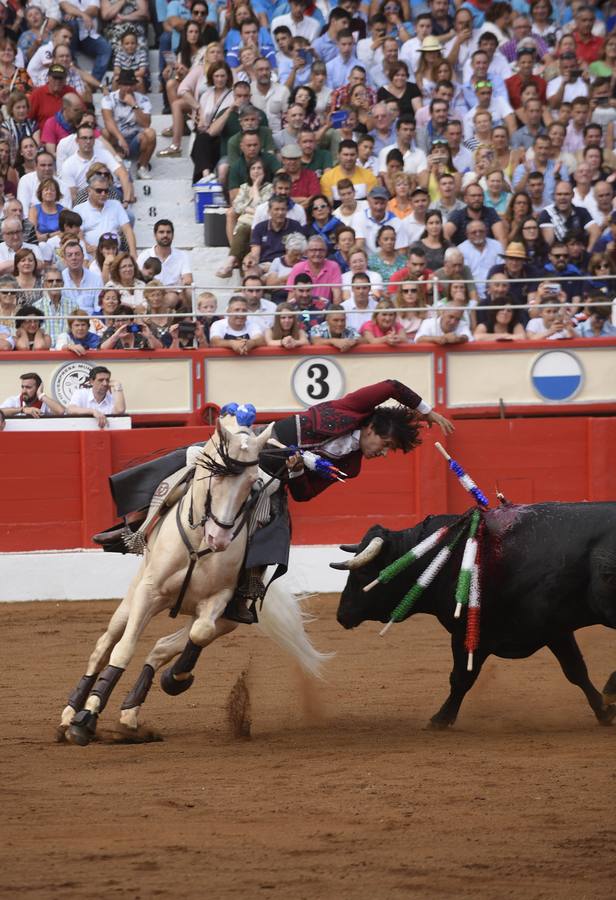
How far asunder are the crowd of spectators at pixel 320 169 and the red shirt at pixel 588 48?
0.08 feet

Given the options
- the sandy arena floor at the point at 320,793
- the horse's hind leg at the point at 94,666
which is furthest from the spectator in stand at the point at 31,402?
the horse's hind leg at the point at 94,666

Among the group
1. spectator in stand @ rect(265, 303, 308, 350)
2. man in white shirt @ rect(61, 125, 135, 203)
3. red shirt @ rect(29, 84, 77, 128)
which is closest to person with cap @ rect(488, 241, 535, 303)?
spectator in stand @ rect(265, 303, 308, 350)

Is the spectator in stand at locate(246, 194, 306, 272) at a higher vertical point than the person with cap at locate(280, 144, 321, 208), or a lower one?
lower

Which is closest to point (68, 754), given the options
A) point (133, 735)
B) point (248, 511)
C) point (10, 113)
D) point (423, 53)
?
point (133, 735)

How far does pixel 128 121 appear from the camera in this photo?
15.0 m

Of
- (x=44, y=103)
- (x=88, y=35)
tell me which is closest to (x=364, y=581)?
(x=44, y=103)

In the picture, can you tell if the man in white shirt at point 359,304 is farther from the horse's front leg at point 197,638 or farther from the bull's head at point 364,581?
Answer: the horse's front leg at point 197,638

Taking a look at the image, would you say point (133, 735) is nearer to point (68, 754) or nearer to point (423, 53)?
point (68, 754)

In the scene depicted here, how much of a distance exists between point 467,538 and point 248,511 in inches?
45.6

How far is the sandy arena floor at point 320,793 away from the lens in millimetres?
4664

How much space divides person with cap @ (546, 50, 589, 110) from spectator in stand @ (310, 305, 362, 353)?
169 inches

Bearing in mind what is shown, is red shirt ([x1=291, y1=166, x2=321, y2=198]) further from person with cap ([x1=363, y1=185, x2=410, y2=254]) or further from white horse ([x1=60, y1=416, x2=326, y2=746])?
white horse ([x1=60, y1=416, x2=326, y2=746])

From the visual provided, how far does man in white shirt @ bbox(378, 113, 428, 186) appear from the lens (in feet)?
48.1

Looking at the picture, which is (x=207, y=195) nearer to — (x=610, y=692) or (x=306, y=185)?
(x=306, y=185)
